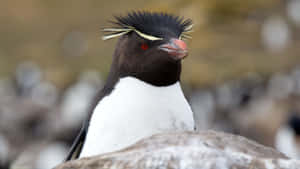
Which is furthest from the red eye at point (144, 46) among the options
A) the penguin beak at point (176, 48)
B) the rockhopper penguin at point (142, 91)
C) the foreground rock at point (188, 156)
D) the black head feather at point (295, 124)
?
the black head feather at point (295, 124)

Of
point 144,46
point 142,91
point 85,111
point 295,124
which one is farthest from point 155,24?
point 85,111

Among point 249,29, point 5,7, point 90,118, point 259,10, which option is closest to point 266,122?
point 90,118

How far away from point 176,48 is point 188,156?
3.89 ft

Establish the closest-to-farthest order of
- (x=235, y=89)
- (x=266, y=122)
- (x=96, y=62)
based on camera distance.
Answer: (x=266, y=122), (x=235, y=89), (x=96, y=62)

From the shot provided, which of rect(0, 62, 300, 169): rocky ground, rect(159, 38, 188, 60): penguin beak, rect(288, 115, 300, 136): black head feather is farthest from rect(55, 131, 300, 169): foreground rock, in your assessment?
rect(288, 115, 300, 136): black head feather

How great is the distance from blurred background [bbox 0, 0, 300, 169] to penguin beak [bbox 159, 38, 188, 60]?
6.02m

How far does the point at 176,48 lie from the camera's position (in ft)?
9.59

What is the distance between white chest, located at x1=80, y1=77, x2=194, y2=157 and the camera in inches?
118

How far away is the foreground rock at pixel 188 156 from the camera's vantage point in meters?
1.82

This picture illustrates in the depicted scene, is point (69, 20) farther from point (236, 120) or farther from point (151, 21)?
point (151, 21)

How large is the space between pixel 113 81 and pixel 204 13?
19253mm

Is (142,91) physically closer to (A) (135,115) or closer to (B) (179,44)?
(A) (135,115)

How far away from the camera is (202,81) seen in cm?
1777

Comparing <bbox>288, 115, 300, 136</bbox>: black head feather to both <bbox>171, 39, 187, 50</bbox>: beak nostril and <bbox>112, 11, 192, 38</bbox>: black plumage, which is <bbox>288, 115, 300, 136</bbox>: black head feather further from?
<bbox>171, 39, 187, 50</bbox>: beak nostril
